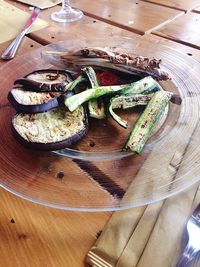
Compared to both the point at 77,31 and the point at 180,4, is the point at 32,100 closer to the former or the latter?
the point at 77,31

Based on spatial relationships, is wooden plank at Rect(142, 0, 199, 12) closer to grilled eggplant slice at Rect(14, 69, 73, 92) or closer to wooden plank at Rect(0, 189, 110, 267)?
grilled eggplant slice at Rect(14, 69, 73, 92)

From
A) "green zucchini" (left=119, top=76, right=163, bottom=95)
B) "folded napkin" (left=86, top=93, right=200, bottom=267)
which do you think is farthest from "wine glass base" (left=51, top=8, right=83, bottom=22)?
"folded napkin" (left=86, top=93, right=200, bottom=267)

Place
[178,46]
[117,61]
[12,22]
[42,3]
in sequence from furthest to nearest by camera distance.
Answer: [42,3] < [12,22] < [178,46] < [117,61]

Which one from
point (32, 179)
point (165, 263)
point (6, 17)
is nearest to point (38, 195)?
point (32, 179)

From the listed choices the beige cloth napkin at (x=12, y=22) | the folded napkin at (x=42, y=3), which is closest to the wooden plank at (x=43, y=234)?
the beige cloth napkin at (x=12, y=22)

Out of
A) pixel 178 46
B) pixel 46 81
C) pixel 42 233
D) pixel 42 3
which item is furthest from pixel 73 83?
pixel 42 3

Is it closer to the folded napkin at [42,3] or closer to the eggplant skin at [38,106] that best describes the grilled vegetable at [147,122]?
the eggplant skin at [38,106]
